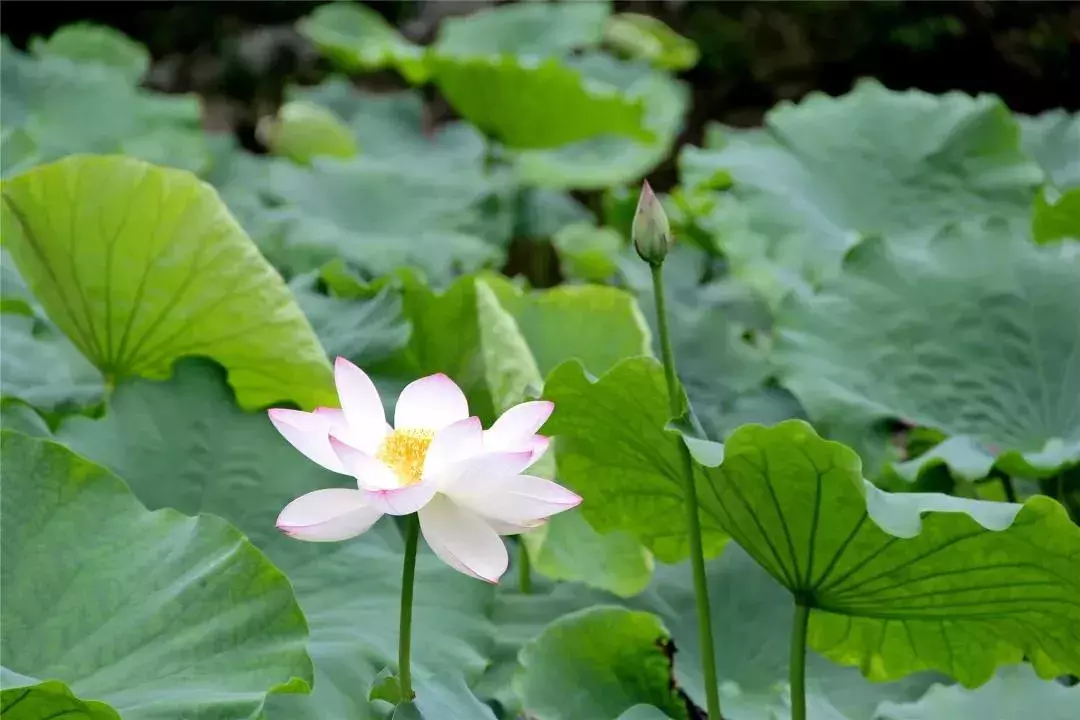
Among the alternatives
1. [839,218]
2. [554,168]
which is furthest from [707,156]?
[554,168]

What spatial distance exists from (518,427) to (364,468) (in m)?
0.07

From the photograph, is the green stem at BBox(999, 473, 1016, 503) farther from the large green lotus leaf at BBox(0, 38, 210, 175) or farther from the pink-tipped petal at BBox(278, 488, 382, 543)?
the large green lotus leaf at BBox(0, 38, 210, 175)

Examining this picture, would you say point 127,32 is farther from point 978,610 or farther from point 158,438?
point 978,610

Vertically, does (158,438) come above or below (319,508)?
below

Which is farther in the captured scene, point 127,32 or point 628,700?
point 127,32

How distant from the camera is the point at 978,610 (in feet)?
2.12

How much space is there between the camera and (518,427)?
510 millimetres

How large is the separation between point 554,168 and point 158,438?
1290 millimetres

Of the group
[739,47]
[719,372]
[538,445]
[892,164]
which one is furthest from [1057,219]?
[739,47]

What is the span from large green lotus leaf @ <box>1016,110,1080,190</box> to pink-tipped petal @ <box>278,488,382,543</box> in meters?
1.17

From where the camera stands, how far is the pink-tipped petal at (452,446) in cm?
49

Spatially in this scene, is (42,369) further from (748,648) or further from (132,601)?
(748,648)

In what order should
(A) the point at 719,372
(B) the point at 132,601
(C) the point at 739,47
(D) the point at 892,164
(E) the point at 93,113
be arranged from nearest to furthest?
(B) the point at 132,601 → (A) the point at 719,372 → (D) the point at 892,164 → (E) the point at 93,113 → (C) the point at 739,47

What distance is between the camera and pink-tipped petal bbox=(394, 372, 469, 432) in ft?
1.77
